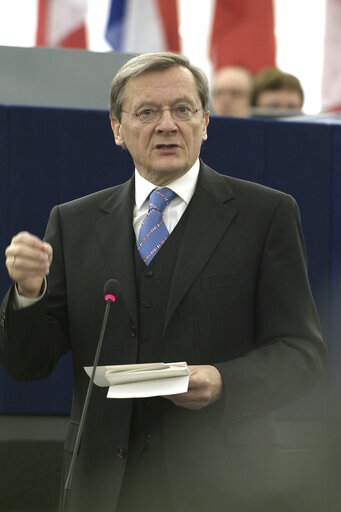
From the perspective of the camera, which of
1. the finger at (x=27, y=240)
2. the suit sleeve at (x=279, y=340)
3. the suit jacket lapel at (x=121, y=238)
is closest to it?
the finger at (x=27, y=240)

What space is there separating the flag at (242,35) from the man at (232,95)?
333 cm

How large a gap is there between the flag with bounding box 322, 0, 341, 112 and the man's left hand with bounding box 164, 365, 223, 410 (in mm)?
6884

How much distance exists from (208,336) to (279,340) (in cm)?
19

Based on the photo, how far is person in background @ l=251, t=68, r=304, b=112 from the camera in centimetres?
554

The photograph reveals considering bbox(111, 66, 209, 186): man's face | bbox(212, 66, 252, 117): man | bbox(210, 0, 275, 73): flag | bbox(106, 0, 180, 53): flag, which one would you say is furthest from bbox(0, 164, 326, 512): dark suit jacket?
bbox(210, 0, 275, 73): flag

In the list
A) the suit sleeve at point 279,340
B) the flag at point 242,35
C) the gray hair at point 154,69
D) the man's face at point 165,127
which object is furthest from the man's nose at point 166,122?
the flag at point 242,35

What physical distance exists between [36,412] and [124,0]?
17.5 ft

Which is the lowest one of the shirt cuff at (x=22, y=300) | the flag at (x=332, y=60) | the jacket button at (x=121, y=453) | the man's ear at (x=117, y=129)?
the jacket button at (x=121, y=453)

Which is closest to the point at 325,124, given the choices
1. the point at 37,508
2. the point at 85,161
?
the point at 85,161

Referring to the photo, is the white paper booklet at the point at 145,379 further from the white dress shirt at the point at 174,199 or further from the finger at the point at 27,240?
the white dress shirt at the point at 174,199

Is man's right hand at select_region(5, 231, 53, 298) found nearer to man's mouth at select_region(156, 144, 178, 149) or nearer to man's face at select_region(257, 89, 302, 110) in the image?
man's mouth at select_region(156, 144, 178, 149)

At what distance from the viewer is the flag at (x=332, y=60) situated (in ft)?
29.5

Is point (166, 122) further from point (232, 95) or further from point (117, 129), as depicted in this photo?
point (232, 95)

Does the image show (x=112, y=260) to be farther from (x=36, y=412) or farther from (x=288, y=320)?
(x=36, y=412)
